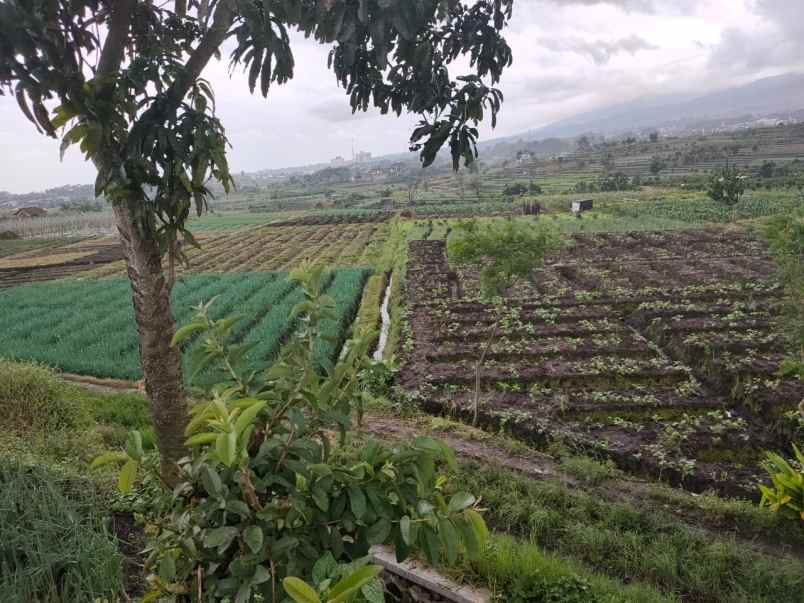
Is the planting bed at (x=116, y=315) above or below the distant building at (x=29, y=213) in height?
below

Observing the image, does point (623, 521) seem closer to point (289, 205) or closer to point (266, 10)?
point (266, 10)

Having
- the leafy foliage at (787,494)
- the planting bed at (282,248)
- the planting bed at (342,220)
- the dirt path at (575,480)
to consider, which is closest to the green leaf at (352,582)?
the dirt path at (575,480)

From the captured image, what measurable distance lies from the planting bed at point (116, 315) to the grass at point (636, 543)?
3732mm

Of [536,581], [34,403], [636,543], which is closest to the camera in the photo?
[536,581]

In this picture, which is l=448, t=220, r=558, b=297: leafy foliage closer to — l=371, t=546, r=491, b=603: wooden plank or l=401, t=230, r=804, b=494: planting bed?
l=401, t=230, r=804, b=494: planting bed

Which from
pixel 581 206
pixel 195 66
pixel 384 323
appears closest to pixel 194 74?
pixel 195 66

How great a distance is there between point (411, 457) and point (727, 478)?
20.3ft

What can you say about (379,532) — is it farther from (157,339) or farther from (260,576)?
(157,339)

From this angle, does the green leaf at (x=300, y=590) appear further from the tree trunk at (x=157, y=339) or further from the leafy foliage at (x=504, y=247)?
the leafy foliage at (x=504, y=247)

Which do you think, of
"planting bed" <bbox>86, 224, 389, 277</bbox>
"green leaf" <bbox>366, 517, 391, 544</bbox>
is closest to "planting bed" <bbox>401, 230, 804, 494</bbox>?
"green leaf" <bbox>366, 517, 391, 544</bbox>

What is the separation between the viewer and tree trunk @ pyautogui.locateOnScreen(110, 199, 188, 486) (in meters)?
3.07

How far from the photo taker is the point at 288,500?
1.65 m

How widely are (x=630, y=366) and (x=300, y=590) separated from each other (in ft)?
31.0

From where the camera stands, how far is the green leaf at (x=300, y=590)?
3.62 ft
